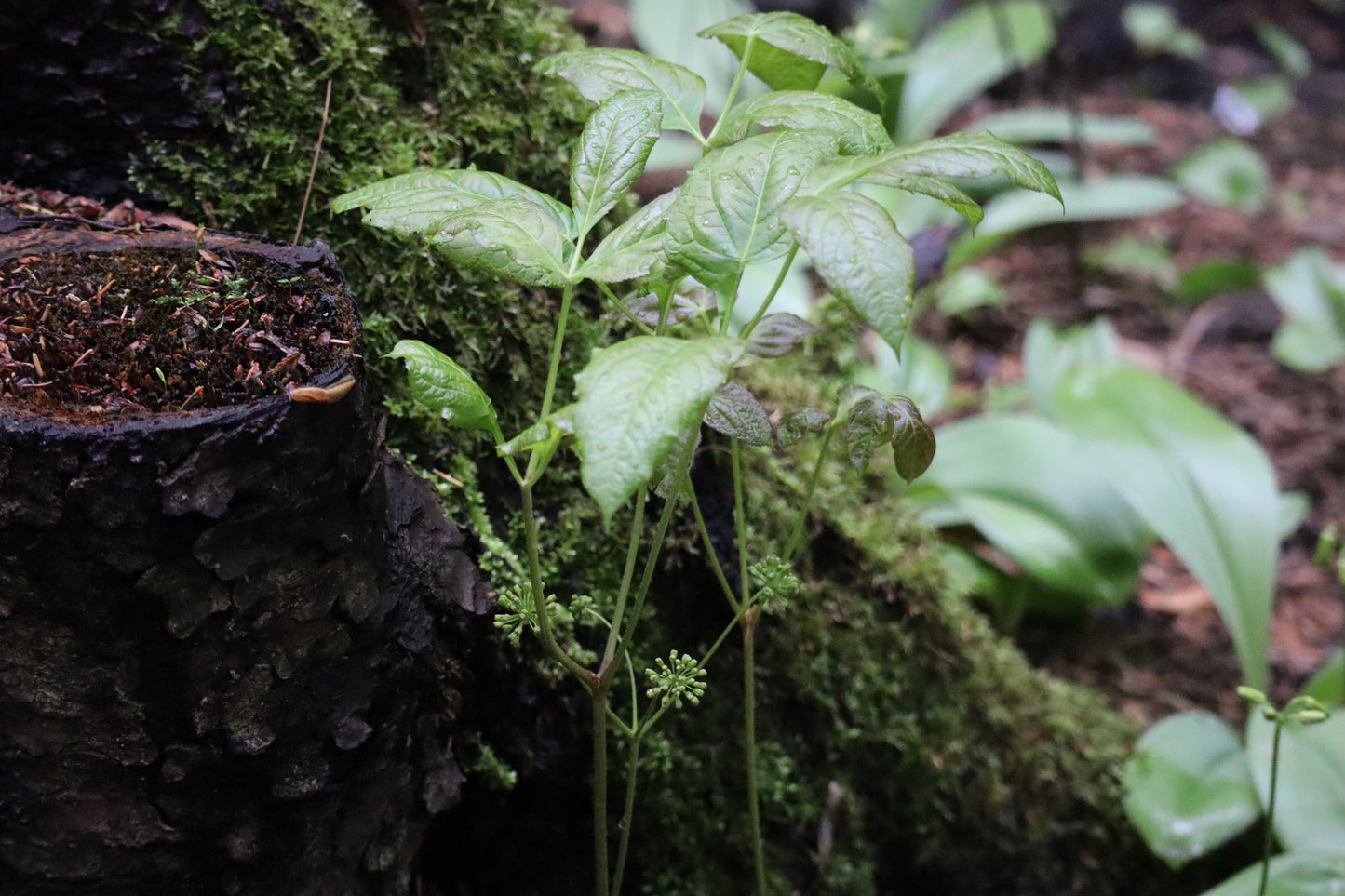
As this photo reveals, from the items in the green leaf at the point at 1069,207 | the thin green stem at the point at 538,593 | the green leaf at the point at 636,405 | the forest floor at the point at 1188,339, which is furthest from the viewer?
the green leaf at the point at 1069,207

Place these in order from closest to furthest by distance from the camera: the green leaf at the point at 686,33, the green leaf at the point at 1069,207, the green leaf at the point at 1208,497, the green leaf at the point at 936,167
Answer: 1. the green leaf at the point at 936,167
2. the green leaf at the point at 1208,497
3. the green leaf at the point at 1069,207
4. the green leaf at the point at 686,33

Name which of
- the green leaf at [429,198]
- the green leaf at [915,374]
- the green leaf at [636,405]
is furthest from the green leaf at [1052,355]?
the green leaf at [636,405]

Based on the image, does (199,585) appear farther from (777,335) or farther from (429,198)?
(777,335)

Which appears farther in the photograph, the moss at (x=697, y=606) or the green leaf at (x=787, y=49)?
the moss at (x=697, y=606)

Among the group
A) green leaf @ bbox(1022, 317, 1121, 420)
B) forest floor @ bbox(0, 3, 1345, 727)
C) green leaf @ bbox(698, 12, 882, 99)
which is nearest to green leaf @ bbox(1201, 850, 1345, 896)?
forest floor @ bbox(0, 3, 1345, 727)

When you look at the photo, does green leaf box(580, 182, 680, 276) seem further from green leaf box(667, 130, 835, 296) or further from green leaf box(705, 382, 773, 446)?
green leaf box(705, 382, 773, 446)

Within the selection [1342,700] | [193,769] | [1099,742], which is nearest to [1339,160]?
[1342,700]

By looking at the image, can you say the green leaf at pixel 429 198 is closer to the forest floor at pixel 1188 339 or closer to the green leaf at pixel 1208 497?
the forest floor at pixel 1188 339
